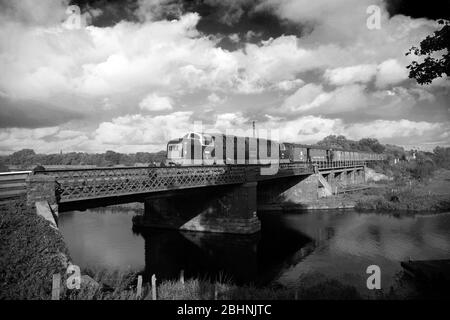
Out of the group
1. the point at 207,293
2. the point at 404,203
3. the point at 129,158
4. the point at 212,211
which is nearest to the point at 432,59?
the point at 207,293

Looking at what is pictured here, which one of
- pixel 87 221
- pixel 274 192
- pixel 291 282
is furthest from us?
pixel 274 192

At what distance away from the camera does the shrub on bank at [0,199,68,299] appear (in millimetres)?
7879

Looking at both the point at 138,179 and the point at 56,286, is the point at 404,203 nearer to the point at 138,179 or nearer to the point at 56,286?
the point at 138,179

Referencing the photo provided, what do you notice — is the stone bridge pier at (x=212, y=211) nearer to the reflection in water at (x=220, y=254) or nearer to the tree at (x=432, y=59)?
Result: the reflection in water at (x=220, y=254)

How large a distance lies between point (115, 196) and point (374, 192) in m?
42.7

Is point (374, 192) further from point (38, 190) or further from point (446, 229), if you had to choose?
point (38, 190)

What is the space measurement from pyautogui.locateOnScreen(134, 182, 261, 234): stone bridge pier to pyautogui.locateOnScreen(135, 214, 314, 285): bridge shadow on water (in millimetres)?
725

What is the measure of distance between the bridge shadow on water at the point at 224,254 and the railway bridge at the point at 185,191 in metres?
1.42

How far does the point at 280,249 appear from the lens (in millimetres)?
22406

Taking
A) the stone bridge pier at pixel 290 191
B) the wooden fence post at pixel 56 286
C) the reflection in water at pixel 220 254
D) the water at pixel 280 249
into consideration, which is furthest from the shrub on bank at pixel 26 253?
the stone bridge pier at pixel 290 191

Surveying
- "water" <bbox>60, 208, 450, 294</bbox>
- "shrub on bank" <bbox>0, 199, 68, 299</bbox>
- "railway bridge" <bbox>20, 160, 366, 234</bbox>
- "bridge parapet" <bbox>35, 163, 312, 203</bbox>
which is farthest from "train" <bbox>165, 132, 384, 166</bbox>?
"shrub on bank" <bbox>0, 199, 68, 299</bbox>

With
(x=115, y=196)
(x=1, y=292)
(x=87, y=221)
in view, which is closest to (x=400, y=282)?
(x=115, y=196)

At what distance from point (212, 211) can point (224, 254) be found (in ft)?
19.6

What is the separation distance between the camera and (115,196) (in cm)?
1509
